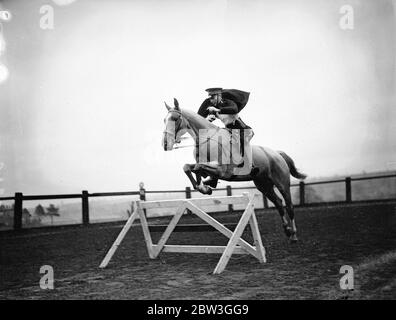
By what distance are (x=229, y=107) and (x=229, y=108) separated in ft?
0.04

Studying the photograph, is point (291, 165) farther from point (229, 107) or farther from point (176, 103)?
point (176, 103)

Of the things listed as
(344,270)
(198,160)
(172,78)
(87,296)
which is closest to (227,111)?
(198,160)

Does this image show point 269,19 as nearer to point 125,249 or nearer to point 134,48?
point 134,48

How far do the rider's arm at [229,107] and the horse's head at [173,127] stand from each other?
1.52ft

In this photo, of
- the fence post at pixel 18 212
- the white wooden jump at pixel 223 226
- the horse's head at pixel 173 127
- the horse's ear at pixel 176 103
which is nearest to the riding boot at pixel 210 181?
the white wooden jump at pixel 223 226

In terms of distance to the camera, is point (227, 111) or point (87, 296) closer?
point (87, 296)

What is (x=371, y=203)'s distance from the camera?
9711 millimetres

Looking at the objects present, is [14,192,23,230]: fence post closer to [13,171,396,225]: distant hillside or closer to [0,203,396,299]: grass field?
[13,171,396,225]: distant hillside

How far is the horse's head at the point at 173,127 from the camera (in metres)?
4.05

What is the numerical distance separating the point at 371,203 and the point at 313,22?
6.59 m

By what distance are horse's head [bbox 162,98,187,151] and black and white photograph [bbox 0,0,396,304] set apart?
14mm

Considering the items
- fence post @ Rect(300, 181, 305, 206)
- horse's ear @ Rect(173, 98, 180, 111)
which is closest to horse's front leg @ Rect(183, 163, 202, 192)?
horse's ear @ Rect(173, 98, 180, 111)

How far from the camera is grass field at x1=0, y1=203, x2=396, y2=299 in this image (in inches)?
112

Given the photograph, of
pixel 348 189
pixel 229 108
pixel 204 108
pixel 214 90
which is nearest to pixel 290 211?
pixel 229 108
